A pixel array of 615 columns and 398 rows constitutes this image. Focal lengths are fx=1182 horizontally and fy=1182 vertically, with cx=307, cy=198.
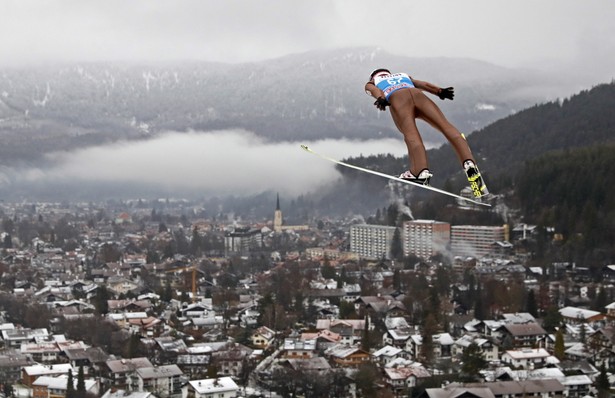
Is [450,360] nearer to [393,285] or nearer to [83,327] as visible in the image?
[83,327]

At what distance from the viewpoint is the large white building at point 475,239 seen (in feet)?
182

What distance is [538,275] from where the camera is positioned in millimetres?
47000

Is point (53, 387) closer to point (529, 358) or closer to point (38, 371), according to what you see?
point (38, 371)

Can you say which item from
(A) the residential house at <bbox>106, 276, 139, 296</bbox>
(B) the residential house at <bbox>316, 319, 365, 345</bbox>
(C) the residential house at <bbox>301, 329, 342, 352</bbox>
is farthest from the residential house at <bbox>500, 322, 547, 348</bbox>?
(A) the residential house at <bbox>106, 276, 139, 296</bbox>

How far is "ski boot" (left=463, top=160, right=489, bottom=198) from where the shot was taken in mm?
6410

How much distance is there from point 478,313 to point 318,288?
868cm

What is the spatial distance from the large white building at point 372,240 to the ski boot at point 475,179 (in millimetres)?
54579

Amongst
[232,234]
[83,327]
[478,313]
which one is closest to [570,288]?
[478,313]

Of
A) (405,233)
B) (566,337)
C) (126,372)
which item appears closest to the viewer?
(126,372)

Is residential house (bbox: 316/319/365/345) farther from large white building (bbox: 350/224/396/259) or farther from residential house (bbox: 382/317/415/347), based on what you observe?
large white building (bbox: 350/224/396/259)

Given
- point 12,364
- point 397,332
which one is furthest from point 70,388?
point 397,332

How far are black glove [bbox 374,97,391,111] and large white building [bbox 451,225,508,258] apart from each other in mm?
48797

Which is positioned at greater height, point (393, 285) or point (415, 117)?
point (415, 117)

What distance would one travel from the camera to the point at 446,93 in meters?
6.64
